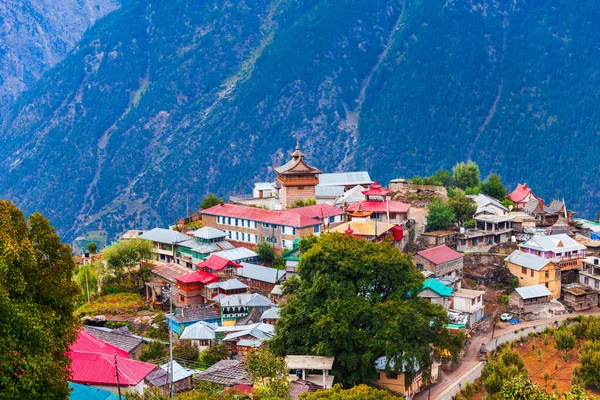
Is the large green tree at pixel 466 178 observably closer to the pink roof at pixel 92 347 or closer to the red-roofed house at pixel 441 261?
the red-roofed house at pixel 441 261

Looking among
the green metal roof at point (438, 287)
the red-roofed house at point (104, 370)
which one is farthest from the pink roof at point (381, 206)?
the red-roofed house at point (104, 370)

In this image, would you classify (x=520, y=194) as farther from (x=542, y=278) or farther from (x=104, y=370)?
(x=104, y=370)

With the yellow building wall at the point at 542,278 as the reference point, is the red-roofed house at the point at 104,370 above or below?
below

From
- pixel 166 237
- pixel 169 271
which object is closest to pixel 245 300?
pixel 169 271

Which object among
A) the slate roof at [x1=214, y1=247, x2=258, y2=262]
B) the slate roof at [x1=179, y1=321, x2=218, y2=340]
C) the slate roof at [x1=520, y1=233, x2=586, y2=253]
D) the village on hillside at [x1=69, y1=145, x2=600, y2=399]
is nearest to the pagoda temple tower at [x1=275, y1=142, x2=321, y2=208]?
the village on hillside at [x1=69, y1=145, x2=600, y2=399]

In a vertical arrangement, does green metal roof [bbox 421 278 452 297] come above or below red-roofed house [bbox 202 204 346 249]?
below

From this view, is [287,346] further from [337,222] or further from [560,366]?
[337,222]

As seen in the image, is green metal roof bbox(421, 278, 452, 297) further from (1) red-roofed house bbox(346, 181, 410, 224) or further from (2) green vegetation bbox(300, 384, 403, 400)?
(2) green vegetation bbox(300, 384, 403, 400)
